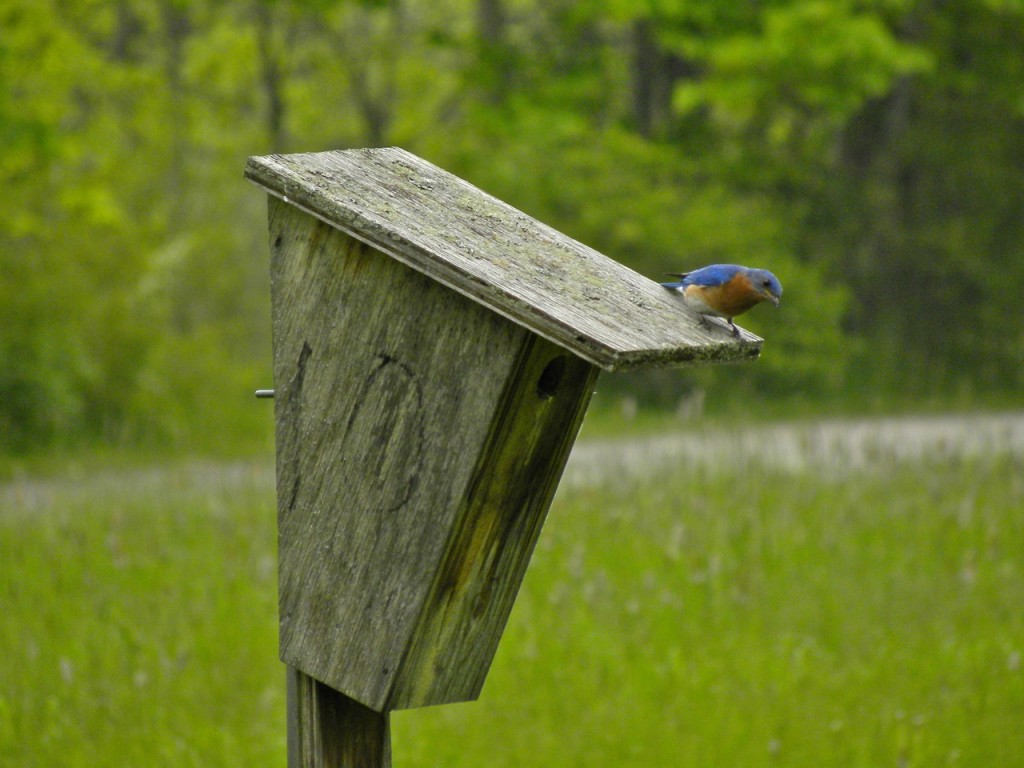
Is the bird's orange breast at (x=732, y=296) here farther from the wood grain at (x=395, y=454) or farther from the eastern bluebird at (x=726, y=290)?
the wood grain at (x=395, y=454)

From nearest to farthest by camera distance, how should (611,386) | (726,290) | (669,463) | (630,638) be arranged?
1. (726,290)
2. (630,638)
3. (669,463)
4. (611,386)

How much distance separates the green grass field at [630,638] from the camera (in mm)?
3680

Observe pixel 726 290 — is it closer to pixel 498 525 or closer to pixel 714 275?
pixel 714 275

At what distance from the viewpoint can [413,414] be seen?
221cm

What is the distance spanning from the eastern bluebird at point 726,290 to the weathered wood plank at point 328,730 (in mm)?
958

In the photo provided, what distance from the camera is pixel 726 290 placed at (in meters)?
2.28

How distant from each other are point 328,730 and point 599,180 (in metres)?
11.4

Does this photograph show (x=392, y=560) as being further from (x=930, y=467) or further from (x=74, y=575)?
(x=930, y=467)

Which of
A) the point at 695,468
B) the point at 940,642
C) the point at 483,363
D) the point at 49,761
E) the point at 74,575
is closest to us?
the point at 483,363

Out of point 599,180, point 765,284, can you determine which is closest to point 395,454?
point 765,284

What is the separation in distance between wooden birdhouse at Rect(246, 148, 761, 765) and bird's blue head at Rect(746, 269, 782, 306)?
0.10 m

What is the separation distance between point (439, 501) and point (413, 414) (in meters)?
0.16

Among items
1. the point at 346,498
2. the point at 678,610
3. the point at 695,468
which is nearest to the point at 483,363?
the point at 346,498

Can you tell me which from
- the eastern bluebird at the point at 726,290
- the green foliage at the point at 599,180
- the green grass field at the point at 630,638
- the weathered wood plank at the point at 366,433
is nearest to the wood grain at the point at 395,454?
the weathered wood plank at the point at 366,433
